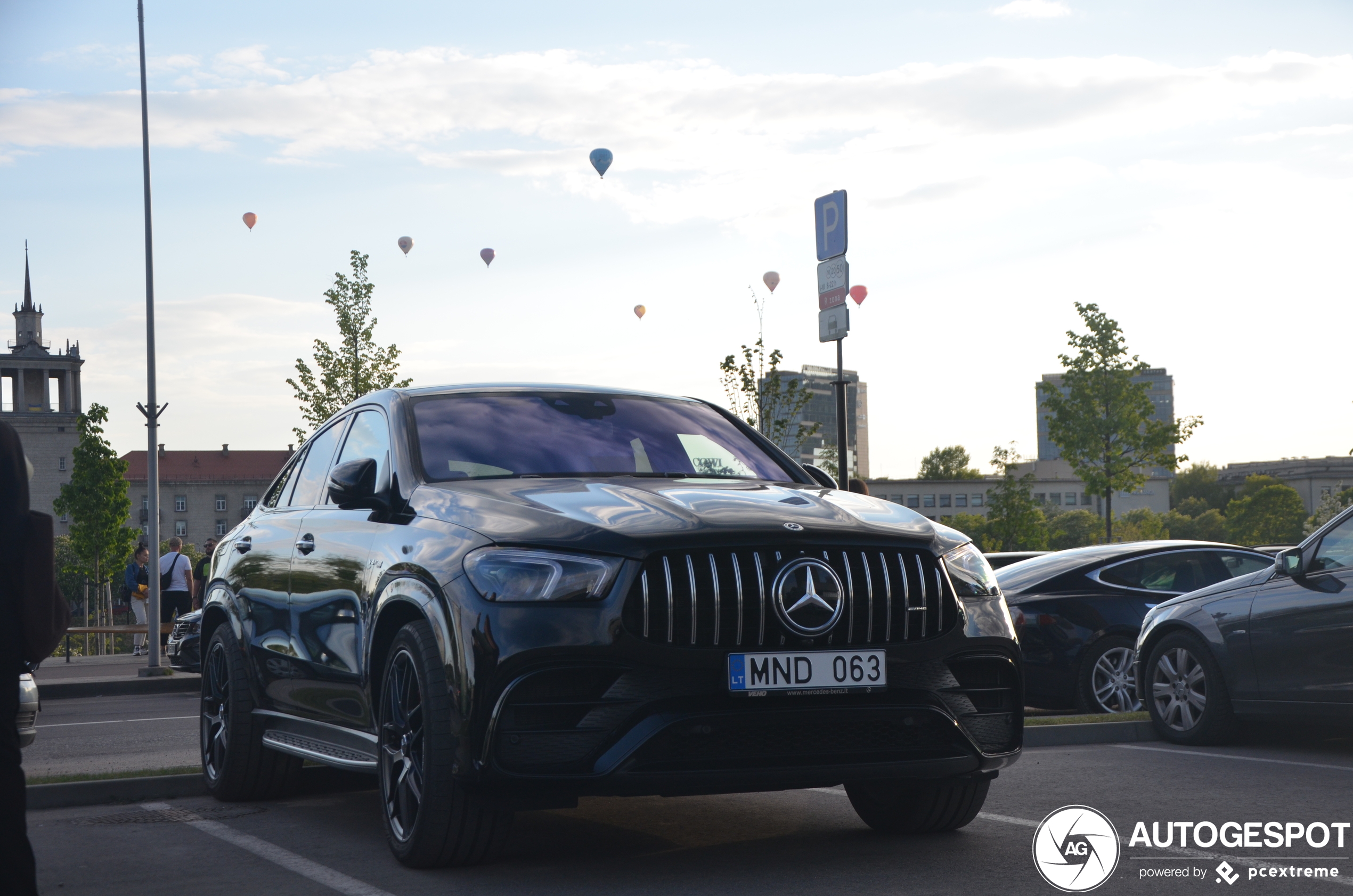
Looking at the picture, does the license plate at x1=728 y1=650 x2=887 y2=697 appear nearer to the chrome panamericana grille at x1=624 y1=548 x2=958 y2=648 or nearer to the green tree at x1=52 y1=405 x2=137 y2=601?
the chrome panamericana grille at x1=624 y1=548 x2=958 y2=648

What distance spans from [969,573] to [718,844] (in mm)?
1468

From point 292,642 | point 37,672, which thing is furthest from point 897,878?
point 37,672

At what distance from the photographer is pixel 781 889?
15.4ft

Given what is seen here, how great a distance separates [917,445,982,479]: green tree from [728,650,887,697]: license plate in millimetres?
172020

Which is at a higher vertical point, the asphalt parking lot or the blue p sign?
the blue p sign

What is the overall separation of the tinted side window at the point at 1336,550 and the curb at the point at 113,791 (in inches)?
239

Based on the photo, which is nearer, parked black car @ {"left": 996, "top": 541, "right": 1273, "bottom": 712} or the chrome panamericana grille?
the chrome panamericana grille

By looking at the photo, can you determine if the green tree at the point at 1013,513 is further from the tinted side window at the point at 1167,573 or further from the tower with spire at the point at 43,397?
the tower with spire at the point at 43,397

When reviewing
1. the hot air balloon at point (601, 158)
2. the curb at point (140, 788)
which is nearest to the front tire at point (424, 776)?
the curb at point (140, 788)

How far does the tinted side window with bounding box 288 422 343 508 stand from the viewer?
271 inches

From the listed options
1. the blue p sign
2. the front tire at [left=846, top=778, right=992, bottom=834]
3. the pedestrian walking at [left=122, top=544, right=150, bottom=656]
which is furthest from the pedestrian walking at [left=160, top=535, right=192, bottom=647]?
the front tire at [left=846, top=778, right=992, bottom=834]

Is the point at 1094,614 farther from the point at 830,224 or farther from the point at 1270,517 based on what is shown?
the point at 1270,517

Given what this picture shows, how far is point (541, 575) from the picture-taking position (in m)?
4.62

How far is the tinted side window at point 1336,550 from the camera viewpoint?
312 inches
